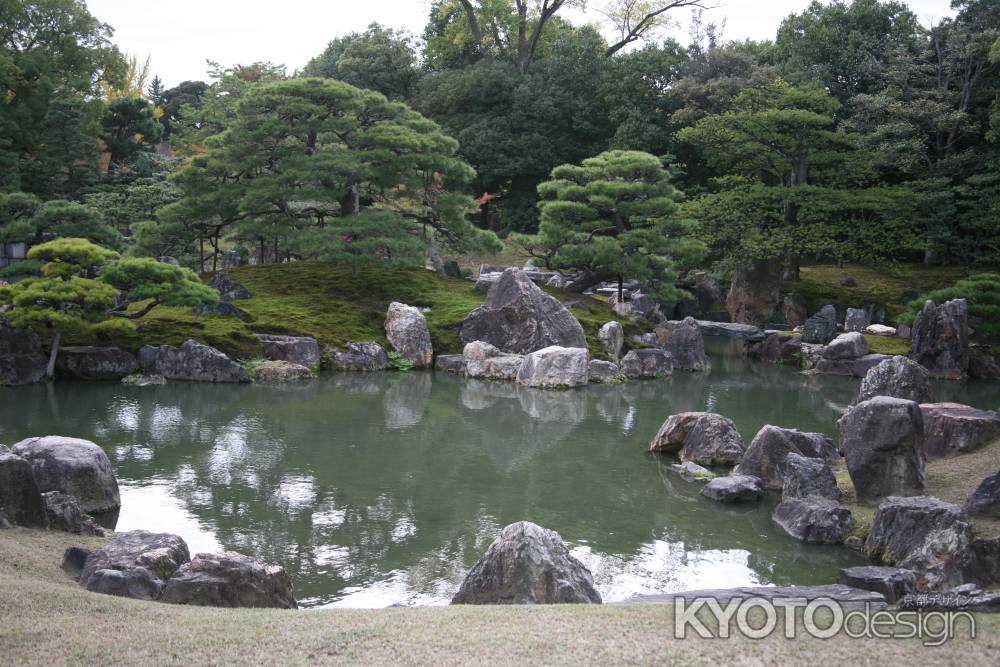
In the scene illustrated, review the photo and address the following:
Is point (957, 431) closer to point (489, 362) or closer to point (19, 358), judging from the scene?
point (489, 362)

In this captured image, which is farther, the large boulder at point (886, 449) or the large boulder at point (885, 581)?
the large boulder at point (886, 449)

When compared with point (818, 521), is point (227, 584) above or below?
below

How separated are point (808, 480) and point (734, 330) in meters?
17.1

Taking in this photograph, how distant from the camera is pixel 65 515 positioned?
700 centimetres

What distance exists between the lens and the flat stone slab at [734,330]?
80.3 feet

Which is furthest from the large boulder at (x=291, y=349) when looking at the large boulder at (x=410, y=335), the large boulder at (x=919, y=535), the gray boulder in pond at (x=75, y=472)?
the large boulder at (x=919, y=535)

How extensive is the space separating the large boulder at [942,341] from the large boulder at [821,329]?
9.75ft

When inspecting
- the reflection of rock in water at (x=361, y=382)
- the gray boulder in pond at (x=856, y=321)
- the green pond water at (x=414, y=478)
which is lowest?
the green pond water at (x=414, y=478)

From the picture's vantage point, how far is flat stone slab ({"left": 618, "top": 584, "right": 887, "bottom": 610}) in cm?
563

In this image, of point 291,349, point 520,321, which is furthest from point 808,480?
point 291,349

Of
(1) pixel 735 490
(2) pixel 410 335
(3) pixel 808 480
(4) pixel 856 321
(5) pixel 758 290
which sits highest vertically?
(5) pixel 758 290

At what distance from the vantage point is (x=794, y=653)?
4090mm

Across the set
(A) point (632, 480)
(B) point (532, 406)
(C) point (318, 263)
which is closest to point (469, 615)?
(A) point (632, 480)

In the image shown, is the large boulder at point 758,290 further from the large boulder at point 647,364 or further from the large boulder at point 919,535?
the large boulder at point 919,535
